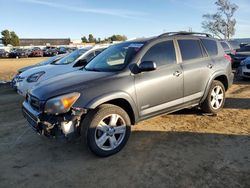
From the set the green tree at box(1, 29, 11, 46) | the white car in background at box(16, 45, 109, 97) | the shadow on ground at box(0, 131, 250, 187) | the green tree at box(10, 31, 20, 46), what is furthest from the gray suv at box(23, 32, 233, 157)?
the green tree at box(1, 29, 11, 46)

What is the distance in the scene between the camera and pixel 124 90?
14.9 ft

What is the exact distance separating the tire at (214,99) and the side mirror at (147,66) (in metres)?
1.97

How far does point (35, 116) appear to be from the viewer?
4.30 metres

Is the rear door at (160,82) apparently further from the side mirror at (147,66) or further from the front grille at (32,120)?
the front grille at (32,120)

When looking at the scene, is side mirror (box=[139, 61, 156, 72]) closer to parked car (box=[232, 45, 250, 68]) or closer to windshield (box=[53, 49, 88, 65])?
windshield (box=[53, 49, 88, 65])

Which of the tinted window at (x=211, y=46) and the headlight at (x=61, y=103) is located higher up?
the tinted window at (x=211, y=46)

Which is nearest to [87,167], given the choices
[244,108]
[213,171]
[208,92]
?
[213,171]

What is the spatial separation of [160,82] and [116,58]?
0.99 m

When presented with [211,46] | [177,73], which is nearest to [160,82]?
[177,73]

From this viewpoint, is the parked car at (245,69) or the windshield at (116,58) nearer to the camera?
the windshield at (116,58)

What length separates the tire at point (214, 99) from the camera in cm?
614

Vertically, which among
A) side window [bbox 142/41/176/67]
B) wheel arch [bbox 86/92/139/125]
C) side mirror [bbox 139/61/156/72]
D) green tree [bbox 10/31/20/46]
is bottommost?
wheel arch [bbox 86/92/139/125]

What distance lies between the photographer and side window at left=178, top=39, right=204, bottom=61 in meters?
5.60

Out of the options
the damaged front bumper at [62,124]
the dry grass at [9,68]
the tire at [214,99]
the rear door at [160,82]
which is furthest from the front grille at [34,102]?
the dry grass at [9,68]
